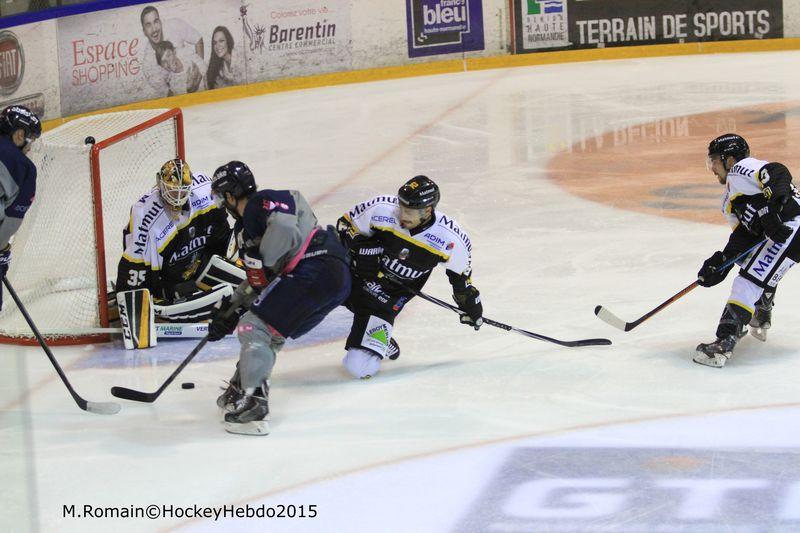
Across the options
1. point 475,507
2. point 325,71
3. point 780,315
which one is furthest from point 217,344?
point 325,71

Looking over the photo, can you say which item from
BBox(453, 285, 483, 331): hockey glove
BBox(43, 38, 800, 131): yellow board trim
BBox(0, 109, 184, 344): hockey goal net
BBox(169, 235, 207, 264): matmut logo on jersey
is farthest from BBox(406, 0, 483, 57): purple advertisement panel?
BBox(453, 285, 483, 331): hockey glove

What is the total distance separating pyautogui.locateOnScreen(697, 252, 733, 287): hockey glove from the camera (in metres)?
4.77

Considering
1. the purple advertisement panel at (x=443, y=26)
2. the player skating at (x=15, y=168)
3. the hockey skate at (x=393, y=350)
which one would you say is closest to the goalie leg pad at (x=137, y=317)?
the player skating at (x=15, y=168)

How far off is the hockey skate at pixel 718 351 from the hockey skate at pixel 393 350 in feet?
3.93

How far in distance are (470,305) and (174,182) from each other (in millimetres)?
1485

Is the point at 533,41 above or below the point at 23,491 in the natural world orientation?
above

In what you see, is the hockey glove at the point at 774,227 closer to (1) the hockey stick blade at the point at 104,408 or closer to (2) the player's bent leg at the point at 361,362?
(2) the player's bent leg at the point at 361,362

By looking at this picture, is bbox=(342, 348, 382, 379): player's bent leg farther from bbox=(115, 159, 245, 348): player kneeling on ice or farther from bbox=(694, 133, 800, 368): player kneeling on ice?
bbox=(694, 133, 800, 368): player kneeling on ice

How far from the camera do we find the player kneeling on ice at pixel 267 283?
165 inches

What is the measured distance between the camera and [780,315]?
5.37m

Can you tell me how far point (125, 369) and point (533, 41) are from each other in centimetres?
928

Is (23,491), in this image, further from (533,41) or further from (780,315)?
(533,41)

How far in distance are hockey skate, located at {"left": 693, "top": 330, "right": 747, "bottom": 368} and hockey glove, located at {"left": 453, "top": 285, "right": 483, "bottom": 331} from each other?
0.87 meters

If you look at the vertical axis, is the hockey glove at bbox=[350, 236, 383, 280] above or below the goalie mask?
below
